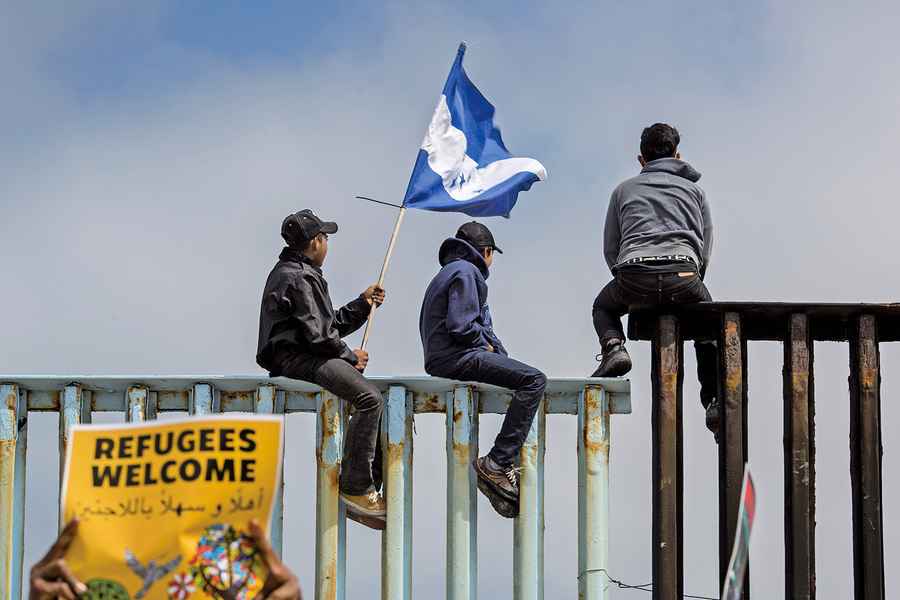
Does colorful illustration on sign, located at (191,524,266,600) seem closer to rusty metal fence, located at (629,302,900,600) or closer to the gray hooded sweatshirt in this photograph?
rusty metal fence, located at (629,302,900,600)

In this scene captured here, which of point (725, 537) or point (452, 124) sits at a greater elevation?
point (452, 124)

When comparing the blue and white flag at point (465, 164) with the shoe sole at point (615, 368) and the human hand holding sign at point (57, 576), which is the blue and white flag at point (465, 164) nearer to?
the shoe sole at point (615, 368)

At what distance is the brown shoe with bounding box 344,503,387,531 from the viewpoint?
1722cm

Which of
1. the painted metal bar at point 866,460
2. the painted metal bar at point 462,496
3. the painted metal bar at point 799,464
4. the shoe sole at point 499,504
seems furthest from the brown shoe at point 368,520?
the painted metal bar at point 866,460

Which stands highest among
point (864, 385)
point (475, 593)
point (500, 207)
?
point (500, 207)

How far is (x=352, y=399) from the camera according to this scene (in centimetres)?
1684

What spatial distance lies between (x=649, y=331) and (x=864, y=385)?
4.65ft

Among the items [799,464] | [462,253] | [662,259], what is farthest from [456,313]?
[799,464]

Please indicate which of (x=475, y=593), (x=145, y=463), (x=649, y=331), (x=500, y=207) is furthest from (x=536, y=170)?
(x=145, y=463)

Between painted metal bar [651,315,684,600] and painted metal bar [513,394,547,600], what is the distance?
738 mm

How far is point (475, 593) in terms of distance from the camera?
56.4ft

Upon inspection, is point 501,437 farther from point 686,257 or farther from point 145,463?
point 145,463

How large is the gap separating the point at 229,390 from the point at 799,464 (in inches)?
145

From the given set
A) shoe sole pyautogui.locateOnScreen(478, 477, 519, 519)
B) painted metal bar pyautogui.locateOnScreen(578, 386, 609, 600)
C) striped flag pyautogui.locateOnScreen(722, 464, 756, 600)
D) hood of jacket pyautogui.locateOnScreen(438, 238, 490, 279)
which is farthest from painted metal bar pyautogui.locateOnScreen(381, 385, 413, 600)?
striped flag pyautogui.locateOnScreen(722, 464, 756, 600)
